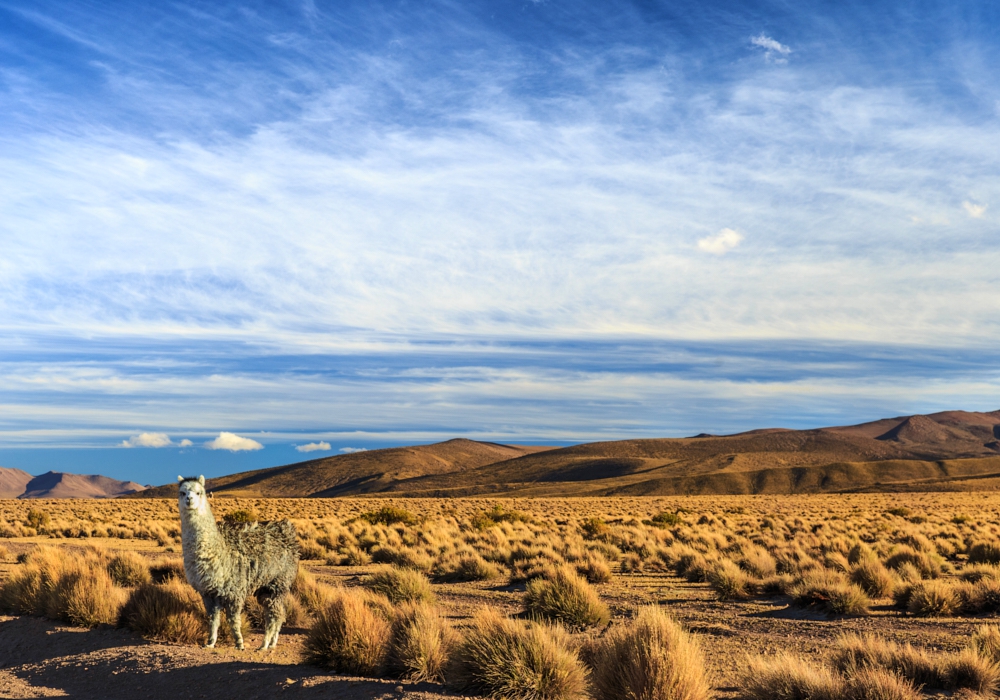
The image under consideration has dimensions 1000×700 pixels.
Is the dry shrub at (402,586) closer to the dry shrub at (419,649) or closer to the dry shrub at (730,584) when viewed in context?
the dry shrub at (419,649)

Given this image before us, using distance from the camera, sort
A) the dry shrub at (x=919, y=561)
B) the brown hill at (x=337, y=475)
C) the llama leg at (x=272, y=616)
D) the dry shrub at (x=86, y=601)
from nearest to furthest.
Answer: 1. the llama leg at (x=272, y=616)
2. the dry shrub at (x=86, y=601)
3. the dry shrub at (x=919, y=561)
4. the brown hill at (x=337, y=475)

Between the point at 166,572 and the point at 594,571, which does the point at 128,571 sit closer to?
the point at 166,572

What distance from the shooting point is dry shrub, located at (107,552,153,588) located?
1469cm

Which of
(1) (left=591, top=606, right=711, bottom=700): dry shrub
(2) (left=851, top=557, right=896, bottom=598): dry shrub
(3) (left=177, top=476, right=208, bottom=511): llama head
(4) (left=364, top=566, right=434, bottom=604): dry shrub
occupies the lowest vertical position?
(2) (left=851, top=557, right=896, bottom=598): dry shrub

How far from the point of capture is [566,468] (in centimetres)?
15562

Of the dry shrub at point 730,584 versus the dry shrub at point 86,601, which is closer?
the dry shrub at point 86,601

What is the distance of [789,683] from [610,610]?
7.06 metres

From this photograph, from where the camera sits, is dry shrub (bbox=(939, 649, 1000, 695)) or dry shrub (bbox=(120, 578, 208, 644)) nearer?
dry shrub (bbox=(939, 649, 1000, 695))

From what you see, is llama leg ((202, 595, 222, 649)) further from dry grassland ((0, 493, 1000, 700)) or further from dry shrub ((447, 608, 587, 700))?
dry shrub ((447, 608, 587, 700))

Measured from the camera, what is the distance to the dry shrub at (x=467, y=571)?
18.8m

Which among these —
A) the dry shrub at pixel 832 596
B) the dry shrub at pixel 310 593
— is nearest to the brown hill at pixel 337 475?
the dry shrub at pixel 310 593

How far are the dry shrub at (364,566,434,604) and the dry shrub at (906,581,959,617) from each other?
27.7 ft

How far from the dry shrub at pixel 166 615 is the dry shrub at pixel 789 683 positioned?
7363 mm

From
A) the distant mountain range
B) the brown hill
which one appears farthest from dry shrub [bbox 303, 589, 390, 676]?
the brown hill
